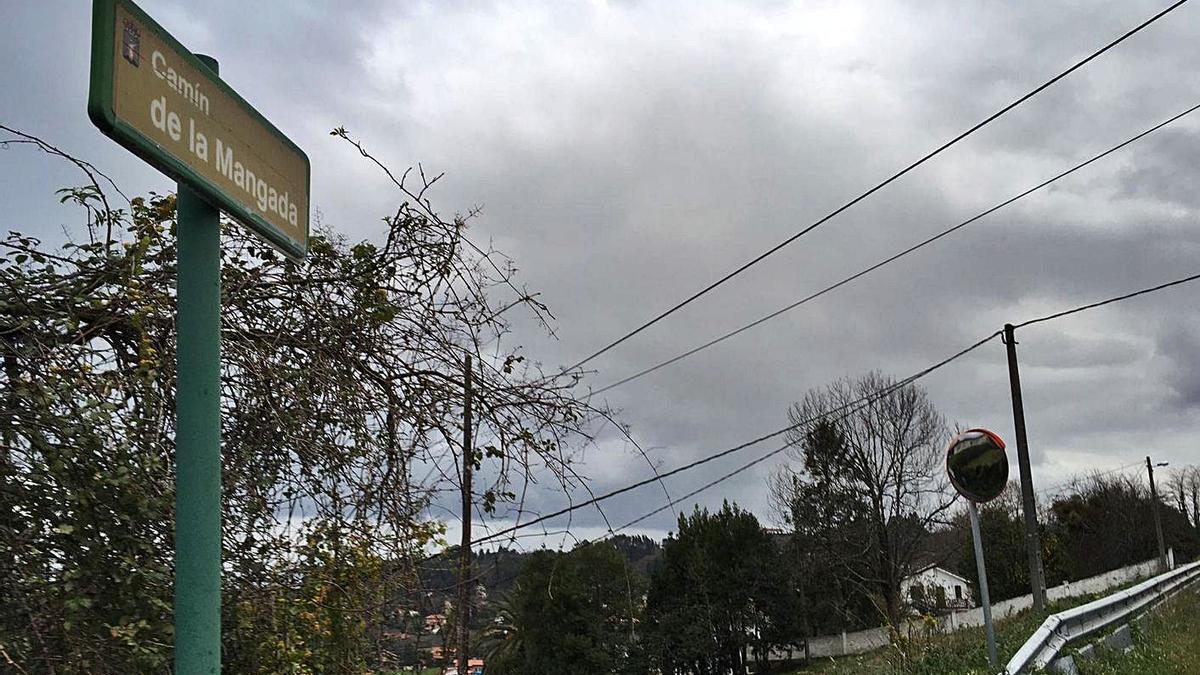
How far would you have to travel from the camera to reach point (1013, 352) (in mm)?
23281

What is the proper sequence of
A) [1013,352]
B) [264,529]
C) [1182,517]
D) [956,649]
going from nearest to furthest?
[264,529]
[956,649]
[1013,352]
[1182,517]

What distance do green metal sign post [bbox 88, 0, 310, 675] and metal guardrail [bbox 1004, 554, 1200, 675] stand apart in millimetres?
6050

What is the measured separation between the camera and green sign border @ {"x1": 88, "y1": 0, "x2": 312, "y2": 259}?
192 cm

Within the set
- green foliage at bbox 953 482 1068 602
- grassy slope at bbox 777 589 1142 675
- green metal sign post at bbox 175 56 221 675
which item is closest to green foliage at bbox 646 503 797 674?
green foliage at bbox 953 482 1068 602

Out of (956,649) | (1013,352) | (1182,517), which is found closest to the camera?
(956,649)

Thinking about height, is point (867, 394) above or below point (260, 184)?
above

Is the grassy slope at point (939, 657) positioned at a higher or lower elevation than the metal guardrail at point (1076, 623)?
lower

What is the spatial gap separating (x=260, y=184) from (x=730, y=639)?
49756 mm

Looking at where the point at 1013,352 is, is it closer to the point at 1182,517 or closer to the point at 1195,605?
the point at 1195,605

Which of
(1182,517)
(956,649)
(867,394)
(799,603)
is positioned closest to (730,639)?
(799,603)

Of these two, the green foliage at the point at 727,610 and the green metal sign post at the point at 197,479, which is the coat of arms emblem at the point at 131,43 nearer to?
the green metal sign post at the point at 197,479

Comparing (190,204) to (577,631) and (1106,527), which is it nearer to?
(577,631)

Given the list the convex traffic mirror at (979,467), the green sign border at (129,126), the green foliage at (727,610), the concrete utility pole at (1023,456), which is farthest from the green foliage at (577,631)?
the green sign border at (129,126)

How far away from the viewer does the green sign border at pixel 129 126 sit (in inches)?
75.5
